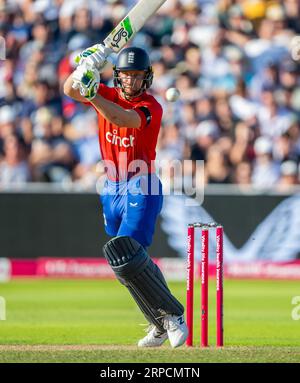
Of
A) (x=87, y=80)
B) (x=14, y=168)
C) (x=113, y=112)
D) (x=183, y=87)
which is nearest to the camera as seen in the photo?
(x=87, y=80)

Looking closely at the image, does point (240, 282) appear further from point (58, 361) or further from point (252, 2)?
point (58, 361)

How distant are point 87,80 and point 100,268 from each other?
7.21 m

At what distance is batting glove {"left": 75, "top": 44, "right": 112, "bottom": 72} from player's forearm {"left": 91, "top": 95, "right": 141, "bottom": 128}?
0.68 feet

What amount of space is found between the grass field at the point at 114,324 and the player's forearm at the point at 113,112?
141 cm

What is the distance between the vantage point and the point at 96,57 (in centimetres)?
624

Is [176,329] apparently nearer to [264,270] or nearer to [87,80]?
[87,80]

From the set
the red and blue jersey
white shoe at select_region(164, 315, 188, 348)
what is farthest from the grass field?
the red and blue jersey

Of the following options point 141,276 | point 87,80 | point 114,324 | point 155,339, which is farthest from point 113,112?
point 114,324

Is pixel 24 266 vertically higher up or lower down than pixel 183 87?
lower down

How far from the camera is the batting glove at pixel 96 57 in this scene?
619cm

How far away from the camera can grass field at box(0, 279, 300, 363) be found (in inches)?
251

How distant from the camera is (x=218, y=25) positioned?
1440cm

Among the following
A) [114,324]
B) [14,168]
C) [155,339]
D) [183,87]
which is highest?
[183,87]
